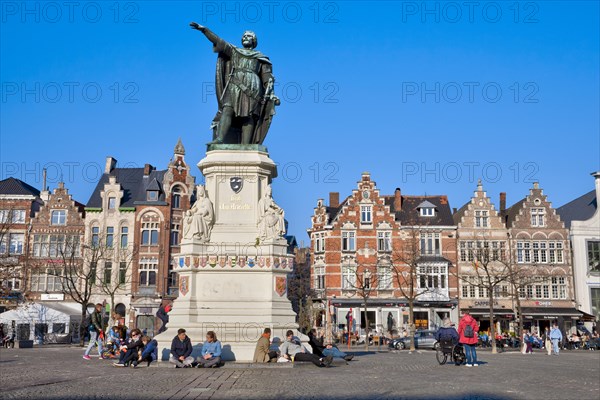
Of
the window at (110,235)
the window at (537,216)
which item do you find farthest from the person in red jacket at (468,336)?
the window at (110,235)

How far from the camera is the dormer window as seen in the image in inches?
2327

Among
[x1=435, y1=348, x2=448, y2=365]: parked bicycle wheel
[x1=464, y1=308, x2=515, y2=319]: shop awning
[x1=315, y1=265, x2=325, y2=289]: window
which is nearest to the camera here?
[x1=435, y1=348, x2=448, y2=365]: parked bicycle wheel

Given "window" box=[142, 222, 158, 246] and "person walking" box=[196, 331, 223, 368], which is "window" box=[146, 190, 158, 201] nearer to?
"window" box=[142, 222, 158, 246]

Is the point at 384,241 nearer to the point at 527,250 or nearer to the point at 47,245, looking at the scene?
the point at 527,250

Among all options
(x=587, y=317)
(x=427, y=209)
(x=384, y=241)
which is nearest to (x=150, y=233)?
(x=384, y=241)

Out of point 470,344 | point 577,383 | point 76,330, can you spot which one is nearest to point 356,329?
point 76,330

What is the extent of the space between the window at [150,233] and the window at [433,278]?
23466 millimetres

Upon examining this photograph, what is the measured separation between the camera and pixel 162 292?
2206 inches

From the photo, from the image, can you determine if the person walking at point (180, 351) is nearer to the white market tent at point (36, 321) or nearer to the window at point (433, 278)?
the white market tent at point (36, 321)

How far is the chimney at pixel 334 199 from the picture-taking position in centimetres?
6228

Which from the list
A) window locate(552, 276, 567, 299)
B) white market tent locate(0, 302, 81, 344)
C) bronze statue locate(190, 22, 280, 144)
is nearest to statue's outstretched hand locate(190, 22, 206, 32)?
bronze statue locate(190, 22, 280, 144)

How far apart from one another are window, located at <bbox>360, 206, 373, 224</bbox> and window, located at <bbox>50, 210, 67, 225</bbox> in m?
26.8

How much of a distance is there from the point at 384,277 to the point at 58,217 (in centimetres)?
2969

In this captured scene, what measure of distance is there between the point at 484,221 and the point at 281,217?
1681 inches
